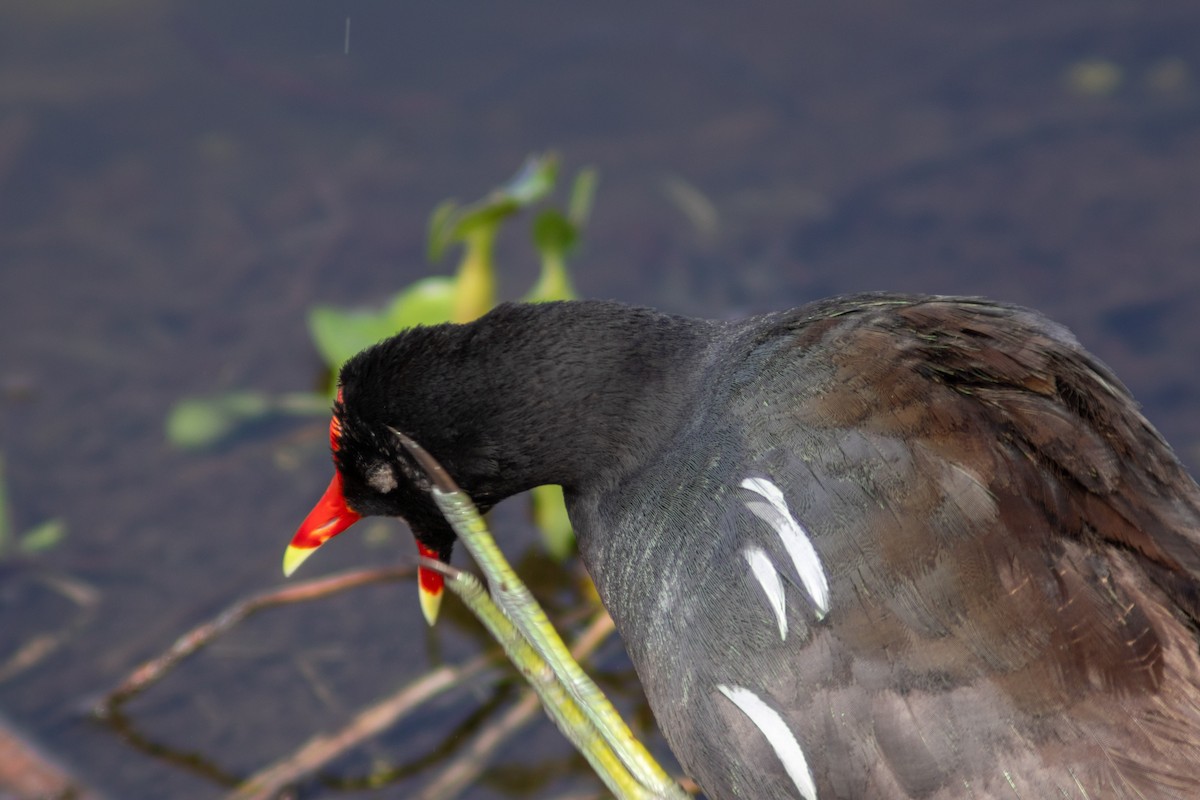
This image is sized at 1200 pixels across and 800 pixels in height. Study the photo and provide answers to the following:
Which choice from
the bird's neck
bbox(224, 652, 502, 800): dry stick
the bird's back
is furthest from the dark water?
the bird's back

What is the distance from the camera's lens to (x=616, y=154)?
18.9ft

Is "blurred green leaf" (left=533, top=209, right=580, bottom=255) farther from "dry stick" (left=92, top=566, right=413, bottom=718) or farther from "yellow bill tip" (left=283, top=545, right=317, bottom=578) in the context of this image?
"yellow bill tip" (left=283, top=545, right=317, bottom=578)

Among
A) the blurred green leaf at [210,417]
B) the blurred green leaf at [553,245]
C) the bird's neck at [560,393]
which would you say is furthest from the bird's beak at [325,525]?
the blurred green leaf at [210,417]

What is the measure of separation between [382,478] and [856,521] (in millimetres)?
1084

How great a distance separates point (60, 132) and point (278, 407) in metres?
2.09

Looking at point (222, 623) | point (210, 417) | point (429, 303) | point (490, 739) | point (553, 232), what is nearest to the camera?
point (222, 623)

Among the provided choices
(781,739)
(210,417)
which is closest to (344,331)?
(210,417)

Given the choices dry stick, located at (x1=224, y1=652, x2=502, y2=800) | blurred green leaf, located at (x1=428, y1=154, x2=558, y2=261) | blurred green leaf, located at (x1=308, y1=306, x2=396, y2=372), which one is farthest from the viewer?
blurred green leaf, located at (x1=308, y1=306, x2=396, y2=372)

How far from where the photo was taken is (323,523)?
2975 millimetres

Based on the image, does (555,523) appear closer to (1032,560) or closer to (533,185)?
(533,185)

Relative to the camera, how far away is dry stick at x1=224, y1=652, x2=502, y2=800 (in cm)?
331

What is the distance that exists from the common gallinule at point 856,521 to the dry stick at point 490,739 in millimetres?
918

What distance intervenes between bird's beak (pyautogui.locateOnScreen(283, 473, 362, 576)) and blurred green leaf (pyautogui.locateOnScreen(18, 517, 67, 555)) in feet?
5.31

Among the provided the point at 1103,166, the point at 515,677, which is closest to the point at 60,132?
the point at 515,677
